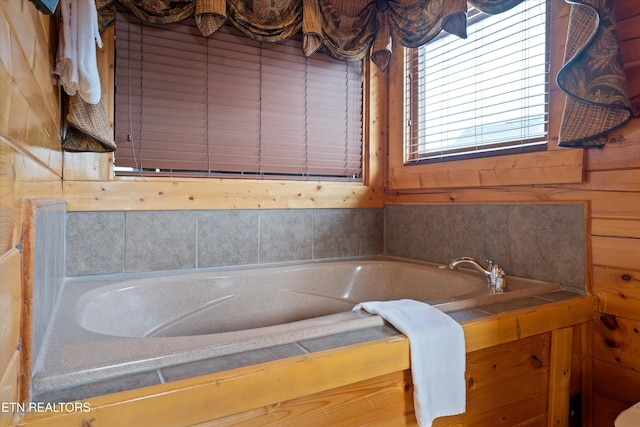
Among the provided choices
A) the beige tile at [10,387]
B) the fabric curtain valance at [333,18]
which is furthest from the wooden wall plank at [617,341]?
the beige tile at [10,387]

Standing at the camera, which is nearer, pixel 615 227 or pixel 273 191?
pixel 615 227

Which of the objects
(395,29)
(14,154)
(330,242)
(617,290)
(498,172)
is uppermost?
(395,29)

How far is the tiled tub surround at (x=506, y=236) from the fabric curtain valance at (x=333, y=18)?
916 millimetres

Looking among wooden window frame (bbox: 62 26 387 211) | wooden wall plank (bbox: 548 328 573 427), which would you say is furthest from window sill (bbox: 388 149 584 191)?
wooden wall plank (bbox: 548 328 573 427)

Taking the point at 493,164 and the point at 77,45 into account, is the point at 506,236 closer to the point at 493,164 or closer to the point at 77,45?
the point at 493,164

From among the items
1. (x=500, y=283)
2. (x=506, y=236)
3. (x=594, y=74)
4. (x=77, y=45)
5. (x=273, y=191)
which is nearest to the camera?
(x=77, y=45)

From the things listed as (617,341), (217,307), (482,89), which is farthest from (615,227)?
(217,307)

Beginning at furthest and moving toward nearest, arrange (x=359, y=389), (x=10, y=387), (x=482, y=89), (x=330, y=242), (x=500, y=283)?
(x=330, y=242) → (x=482, y=89) → (x=500, y=283) → (x=359, y=389) → (x=10, y=387)

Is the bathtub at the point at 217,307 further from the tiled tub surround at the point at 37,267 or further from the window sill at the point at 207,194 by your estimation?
the window sill at the point at 207,194

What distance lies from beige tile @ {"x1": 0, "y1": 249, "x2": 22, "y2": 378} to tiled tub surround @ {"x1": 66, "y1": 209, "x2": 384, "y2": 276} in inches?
50.3

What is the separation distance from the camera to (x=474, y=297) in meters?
1.39

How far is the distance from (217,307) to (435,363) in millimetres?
1190

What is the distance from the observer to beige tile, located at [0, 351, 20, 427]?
0.57 m

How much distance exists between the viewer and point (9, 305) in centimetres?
63
